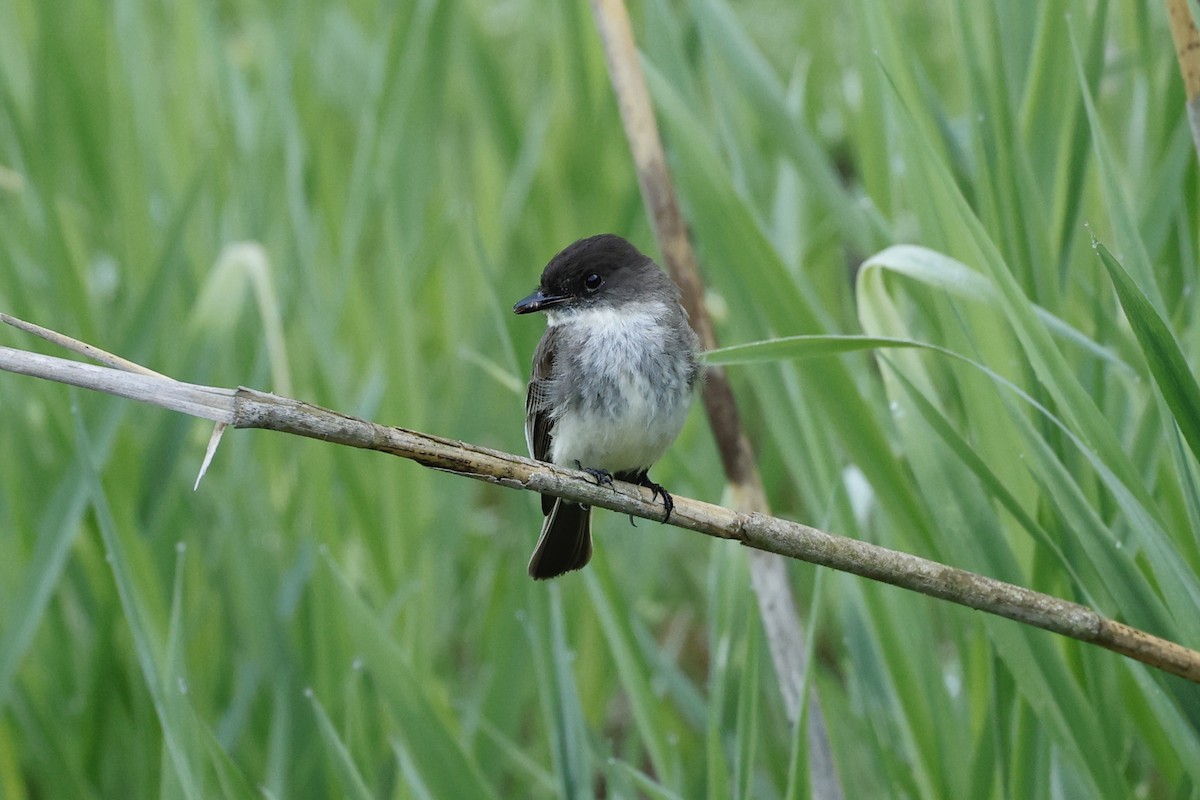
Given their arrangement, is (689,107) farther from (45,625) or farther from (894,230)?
(45,625)

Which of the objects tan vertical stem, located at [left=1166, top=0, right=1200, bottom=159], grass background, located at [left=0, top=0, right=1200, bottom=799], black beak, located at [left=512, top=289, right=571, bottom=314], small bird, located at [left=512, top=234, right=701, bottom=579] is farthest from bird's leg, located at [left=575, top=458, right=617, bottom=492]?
tan vertical stem, located at [left=1166, top=0, right=1200, bottom=159]

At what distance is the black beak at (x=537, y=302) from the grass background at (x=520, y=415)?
1.5 inches

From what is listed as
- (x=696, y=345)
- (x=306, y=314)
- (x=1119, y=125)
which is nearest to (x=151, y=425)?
(x=306, y=314)

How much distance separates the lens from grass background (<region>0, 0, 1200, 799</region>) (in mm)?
1877

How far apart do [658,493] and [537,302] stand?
0.45 meters

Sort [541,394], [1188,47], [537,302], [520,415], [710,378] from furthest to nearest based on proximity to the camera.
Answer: [520,415] → [541,394] → [537,302] → [710,378] → [1188,47]

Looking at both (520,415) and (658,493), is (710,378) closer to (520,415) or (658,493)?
(658,493)

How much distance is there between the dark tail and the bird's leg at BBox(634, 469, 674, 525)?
137 millimetres

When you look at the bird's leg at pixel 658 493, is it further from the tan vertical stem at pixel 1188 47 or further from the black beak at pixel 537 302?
the tan vertical stem at pixel 1188 47

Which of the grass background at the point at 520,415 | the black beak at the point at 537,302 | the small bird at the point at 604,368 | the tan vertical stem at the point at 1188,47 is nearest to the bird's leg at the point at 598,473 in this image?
the small bird at the point at 604,368

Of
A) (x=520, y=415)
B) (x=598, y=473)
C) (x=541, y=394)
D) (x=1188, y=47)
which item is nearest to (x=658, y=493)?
(x=598, y=473)

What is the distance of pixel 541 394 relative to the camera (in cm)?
277

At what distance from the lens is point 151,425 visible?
281 cm

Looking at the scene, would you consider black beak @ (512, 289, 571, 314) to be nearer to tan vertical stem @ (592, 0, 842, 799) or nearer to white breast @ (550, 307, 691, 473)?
white breast @ (550, 307, 691, 473)
